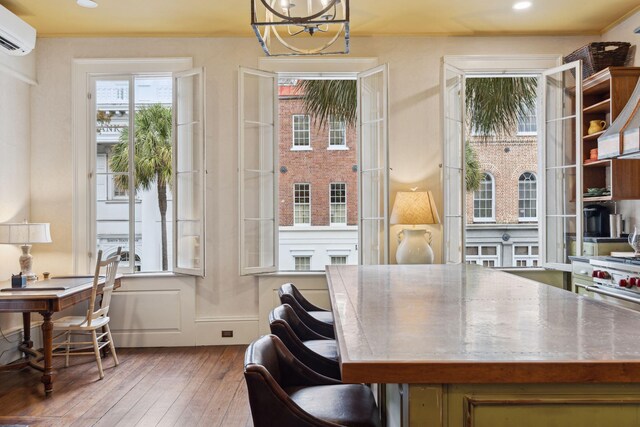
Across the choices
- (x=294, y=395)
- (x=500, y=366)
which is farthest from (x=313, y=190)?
(x=500, y=366)

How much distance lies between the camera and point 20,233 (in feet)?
13.7

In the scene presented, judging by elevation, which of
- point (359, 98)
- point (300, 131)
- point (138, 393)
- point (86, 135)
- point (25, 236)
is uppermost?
point (300, 131)

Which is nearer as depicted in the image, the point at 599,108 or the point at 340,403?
the point at 340,403

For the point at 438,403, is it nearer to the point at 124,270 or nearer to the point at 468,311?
the point at 468,311

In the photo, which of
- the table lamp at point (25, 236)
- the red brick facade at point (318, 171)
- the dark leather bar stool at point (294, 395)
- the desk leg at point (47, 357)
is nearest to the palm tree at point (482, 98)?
the table lamp at point (25, 236)

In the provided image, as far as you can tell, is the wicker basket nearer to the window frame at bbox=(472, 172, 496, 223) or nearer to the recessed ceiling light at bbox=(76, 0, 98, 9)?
the recessed ceiling light at bbox=(76, 0, 98, 9)

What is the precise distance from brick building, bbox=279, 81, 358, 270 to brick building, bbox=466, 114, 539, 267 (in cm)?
527

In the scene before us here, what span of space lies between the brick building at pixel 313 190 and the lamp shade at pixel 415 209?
51.8 ft

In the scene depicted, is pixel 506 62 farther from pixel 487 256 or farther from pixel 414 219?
pixel 487 256

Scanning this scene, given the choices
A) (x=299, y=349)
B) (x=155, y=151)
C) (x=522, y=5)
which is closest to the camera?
(x=299, y=349)

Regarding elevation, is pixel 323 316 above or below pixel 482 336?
below

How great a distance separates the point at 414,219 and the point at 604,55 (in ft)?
7.41

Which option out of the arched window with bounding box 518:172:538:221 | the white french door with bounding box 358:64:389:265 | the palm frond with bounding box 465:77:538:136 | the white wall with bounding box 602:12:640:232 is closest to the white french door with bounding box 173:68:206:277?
the white french door with bounding box 358:64:389:265

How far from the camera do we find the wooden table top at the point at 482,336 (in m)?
1.11
